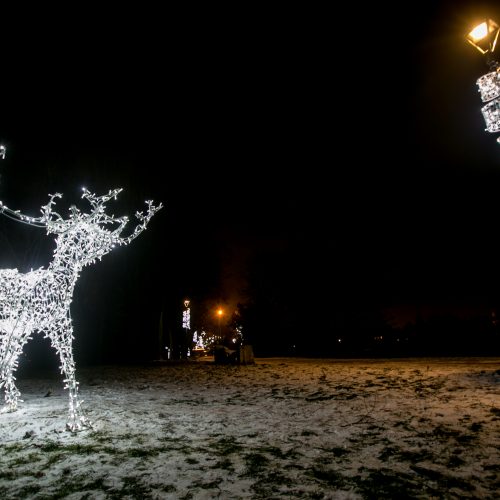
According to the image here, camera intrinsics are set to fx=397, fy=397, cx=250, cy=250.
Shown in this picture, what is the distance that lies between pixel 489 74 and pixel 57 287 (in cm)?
698

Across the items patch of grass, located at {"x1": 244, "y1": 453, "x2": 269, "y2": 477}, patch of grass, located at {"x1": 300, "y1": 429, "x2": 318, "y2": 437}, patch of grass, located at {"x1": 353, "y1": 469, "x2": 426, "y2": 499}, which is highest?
patch of grass, located at {"x1": 300, "y1": 429, "x2": 318, "y2": 437}

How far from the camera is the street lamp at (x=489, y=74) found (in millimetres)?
5141

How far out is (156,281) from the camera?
18.5 metres

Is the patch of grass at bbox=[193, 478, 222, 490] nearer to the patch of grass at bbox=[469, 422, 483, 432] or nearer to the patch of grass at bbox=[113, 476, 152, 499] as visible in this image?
the patch of grass at bbox=[113, 476, 152, 499]

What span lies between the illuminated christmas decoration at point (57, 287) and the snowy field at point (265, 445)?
0.94 m

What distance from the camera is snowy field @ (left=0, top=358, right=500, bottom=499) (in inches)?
125

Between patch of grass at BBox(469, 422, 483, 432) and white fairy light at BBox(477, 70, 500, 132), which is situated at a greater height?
white fairy light at BBox(477, 70, 500, 132)

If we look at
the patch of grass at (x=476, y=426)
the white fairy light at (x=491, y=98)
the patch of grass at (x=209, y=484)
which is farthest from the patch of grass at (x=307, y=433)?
the white fairy light at (x=491, y=98)

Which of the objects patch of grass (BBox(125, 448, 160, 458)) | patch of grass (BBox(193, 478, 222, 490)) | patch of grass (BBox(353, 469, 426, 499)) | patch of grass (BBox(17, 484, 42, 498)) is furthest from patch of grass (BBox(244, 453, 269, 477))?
patch of grass (BBox(17, 484, 42, 498))

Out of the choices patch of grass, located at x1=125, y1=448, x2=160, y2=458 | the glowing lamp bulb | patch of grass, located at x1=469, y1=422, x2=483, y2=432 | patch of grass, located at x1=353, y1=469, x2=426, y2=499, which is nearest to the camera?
patch of grass, located at x1=353, y1=469, x2=426, y2=499

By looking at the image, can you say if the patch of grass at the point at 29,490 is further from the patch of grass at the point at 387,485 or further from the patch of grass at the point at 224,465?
the patch of grass at the point at 387,485

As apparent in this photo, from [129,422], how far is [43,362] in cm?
1345

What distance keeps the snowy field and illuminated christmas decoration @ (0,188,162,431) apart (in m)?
0.94

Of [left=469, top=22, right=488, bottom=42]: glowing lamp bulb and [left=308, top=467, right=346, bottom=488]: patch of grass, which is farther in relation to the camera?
[left=469, top=22, right=488, bottom=42]: glowing lamp bulb
